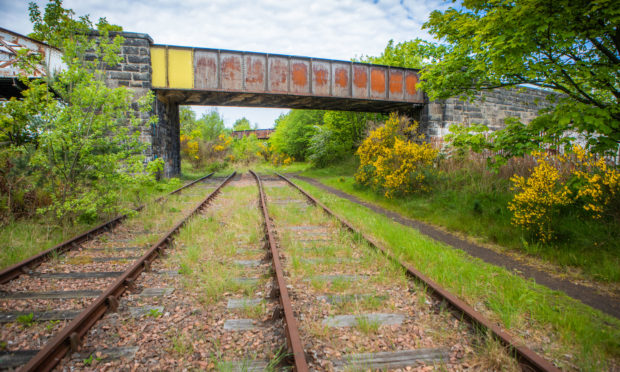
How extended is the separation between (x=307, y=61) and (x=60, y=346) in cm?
1504

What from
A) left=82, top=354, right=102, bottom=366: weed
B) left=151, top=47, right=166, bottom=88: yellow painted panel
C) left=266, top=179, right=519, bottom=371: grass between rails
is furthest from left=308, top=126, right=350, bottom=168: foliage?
left=82, top=354, right=102, bottom=366: weed

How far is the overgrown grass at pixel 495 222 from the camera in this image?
15.0 feet

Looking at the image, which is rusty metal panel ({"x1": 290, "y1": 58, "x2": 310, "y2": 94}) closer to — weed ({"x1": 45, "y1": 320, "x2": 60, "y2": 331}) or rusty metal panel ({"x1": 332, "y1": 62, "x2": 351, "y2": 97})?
rusty metal panel ({"x1": 332, "y1": 62, "x2": 351, "y2": 97})

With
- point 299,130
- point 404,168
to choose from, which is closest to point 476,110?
point 404,168

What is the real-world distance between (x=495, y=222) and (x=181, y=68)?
44.9 feet

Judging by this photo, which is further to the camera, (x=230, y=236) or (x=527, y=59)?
(x=230, y=236)

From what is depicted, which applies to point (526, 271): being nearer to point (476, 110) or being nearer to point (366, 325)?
point (366, 325)

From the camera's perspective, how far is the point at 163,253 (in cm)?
487

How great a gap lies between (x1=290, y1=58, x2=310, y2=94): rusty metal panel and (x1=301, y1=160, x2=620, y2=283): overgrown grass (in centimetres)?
677

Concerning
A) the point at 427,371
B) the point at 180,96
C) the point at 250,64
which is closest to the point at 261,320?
the point at 427,371

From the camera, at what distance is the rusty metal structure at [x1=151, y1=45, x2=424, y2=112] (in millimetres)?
13797

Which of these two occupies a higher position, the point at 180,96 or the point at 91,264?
the point at 180,96

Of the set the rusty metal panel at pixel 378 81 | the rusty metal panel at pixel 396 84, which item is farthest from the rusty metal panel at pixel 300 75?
the rusty metal panel at pixel 396 84

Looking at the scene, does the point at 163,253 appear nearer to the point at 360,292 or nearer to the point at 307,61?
the point at 360,292
